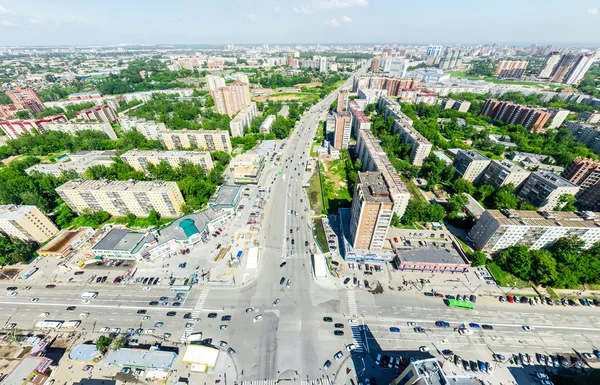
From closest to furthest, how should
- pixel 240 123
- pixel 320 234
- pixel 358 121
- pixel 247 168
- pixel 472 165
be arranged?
pixel 320 234 → pixel 472 165 → pixel 247 168 → pixel 358 121 → pixel 240 123

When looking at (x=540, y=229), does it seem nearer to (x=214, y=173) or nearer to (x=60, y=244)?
(x=214, y=173)

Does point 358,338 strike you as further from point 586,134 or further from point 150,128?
point 586,134

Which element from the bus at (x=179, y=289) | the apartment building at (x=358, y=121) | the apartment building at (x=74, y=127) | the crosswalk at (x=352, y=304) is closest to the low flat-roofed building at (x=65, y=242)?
the bus at (x=179, y=289)

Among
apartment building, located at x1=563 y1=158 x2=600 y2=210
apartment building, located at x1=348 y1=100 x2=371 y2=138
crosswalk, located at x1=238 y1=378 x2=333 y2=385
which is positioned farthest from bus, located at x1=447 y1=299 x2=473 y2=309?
apartment building, located at x1=348 y1=100 x2=371 y2=138

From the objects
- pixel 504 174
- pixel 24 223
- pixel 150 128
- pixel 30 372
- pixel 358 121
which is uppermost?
pixel 358 121

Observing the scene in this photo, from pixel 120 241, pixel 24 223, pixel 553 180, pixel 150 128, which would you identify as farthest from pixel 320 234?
pixel 150 128

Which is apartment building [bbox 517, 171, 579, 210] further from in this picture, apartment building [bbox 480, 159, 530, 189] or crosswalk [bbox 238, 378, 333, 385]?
crosswalk [bbox 238, 378, 333, 385]

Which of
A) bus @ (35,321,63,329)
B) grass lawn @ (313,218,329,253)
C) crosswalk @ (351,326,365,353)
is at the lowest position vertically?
crosswalk @ (351,326,365,353)

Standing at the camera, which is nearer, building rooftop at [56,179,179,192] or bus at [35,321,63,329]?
bus at [35,321,63,329]
